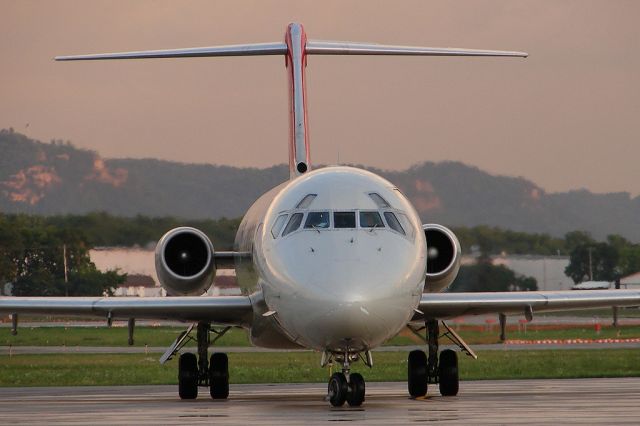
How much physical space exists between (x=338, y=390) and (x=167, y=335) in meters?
28.8

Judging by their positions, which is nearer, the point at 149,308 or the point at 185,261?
the point at 149,308

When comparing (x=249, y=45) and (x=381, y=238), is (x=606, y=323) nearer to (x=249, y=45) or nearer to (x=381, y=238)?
(x=249, y=45)

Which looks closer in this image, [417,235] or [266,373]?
[417,235]

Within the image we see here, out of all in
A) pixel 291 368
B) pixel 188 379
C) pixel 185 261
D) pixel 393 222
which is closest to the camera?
pixel 393 222

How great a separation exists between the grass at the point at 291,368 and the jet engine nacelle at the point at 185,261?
621 centimetres

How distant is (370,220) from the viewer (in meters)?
16.9

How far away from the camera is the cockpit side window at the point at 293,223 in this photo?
1716cm

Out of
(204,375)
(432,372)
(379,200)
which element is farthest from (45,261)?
(379,200)

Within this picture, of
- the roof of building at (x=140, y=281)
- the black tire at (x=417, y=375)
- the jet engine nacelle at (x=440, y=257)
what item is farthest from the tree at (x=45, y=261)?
the black tire at (x=417, y=375)

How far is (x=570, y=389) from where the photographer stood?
69.6 ft

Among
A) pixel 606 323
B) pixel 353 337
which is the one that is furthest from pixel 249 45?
pixel 606 323

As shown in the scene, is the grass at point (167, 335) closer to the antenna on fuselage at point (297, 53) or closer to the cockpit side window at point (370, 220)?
the antenna on fuselage at point (297, 53)

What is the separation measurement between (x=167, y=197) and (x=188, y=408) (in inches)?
715

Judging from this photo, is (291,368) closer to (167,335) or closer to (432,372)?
(432,372)
